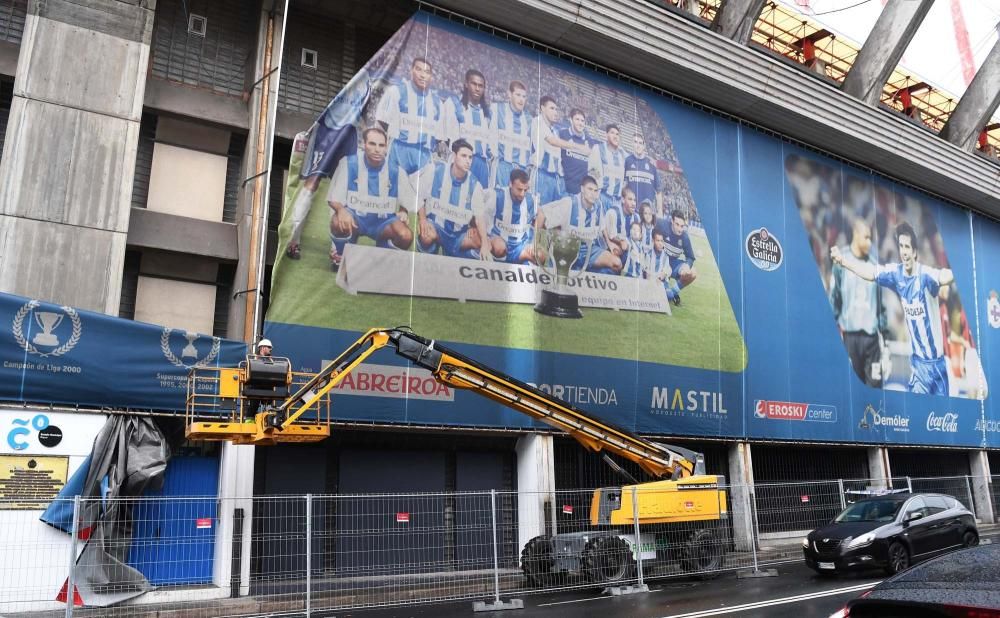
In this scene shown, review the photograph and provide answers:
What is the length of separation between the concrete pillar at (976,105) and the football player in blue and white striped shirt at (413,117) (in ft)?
66.5

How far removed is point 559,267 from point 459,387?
6.33 meters

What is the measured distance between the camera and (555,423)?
14461mm

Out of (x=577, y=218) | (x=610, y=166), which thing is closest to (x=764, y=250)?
(x=610, y=166)

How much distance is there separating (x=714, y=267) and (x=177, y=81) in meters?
13.8

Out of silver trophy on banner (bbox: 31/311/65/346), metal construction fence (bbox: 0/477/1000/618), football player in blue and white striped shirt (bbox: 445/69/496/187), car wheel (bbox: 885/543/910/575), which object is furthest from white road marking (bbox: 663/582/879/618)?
football player in blue and white striped shirt (bbox: 445/69/496/187)

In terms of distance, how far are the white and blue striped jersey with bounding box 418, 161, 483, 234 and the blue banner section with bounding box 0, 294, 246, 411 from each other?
5.35 meters

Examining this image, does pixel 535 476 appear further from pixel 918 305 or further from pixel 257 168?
pixel 918 305

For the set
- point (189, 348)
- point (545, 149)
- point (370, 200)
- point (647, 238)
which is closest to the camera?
point (189, 348)

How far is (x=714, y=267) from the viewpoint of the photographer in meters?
21.8

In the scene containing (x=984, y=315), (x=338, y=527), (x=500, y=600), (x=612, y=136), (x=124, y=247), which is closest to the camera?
(x=500, y=600)

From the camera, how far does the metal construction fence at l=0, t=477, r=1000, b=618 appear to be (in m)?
12.0

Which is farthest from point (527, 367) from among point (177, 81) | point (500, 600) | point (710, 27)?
point (710, 27)

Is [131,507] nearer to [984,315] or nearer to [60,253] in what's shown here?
[60,253]

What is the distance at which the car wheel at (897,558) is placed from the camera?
519 inches
